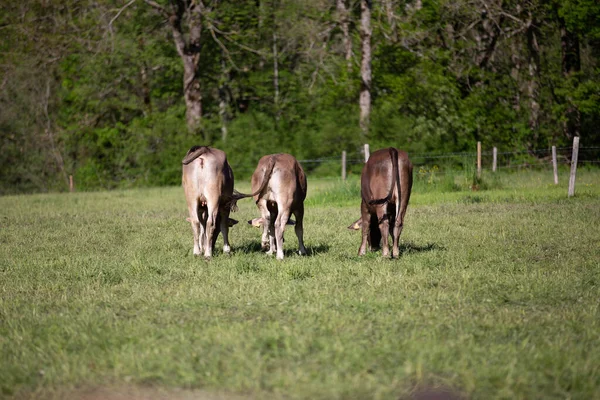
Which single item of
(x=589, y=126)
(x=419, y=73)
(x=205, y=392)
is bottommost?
(x=205, y=392)

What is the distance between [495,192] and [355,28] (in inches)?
750

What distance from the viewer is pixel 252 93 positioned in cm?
4362

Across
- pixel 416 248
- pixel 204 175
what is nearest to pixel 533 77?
pixel 416 248

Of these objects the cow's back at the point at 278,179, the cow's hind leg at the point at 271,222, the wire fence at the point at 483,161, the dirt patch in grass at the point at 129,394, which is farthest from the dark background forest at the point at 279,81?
the dirt patch in grass at the point at 129,394

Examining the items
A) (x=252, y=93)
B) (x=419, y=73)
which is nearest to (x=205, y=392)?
(x=419, y=73)

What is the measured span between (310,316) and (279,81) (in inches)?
1489

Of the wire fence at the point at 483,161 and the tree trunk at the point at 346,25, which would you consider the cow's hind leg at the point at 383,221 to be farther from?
the tree trunk at the point at 346,25

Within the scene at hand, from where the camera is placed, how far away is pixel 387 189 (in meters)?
11.1

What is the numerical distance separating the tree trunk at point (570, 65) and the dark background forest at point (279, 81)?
74 millimetres

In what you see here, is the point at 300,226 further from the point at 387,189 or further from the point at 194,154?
the point at 194,154

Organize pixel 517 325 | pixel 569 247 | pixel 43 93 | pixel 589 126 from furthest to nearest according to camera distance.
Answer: pixel 43 93
pixel 589 126
pixel 569 247
pixel 517 325

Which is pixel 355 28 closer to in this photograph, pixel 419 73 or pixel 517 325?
pixel 419 73

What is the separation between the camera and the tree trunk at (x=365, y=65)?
32.9 m

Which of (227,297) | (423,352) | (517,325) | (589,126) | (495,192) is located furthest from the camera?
(589,126)
